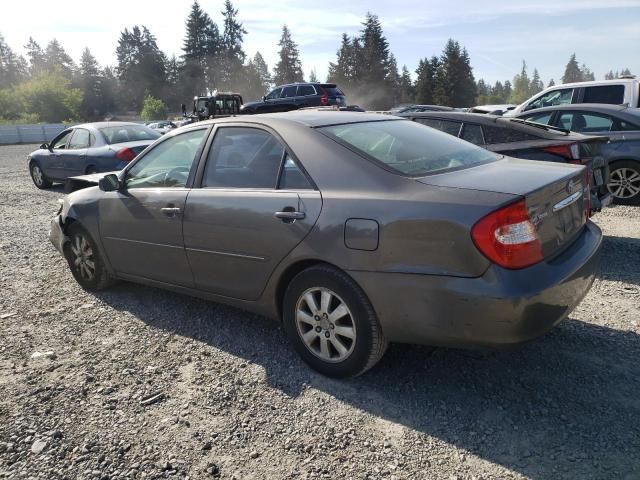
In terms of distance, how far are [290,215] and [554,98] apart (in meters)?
9.02

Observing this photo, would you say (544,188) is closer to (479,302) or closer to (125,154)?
(479,302)

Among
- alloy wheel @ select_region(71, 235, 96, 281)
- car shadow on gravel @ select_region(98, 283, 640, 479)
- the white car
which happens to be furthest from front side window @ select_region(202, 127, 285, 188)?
the white car

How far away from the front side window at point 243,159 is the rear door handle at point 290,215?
0.86ft

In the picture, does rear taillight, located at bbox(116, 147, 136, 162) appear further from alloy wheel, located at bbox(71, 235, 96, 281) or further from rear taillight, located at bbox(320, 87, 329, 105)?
rear taillight, located at bbox(320, 87, 329, 105)

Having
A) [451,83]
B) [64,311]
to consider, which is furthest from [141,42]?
[64,311]

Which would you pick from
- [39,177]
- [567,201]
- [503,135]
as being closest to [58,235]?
[567,201]

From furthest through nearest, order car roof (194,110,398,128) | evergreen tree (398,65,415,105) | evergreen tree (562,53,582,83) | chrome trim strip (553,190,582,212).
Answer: evergreen tree (562,53,582,83)
evergreen tree (398,65,415,105)
car roof (194,110,398,128)
chrome trim strip (553,190,582,212)

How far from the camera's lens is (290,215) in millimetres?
2998

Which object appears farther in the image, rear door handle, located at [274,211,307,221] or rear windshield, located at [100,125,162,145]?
rear windshield, located at [100,125,162,145]

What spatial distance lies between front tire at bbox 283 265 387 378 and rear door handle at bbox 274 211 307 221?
1.03ft

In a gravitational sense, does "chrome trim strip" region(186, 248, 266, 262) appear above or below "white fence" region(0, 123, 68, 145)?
below

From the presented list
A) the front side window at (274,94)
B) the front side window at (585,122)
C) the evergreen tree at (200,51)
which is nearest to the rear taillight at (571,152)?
the front side window at (585,122)

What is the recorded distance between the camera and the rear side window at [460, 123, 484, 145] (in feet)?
19.5

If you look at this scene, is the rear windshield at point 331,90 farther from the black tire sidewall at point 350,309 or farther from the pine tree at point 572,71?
the pine tree at point 572,71
